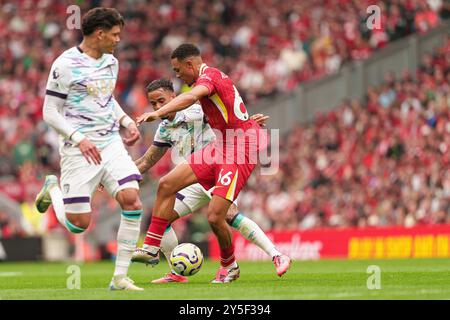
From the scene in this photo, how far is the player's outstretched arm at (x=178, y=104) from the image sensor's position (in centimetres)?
1086

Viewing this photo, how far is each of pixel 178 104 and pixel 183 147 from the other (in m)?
2.14

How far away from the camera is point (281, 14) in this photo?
3083 centimetres

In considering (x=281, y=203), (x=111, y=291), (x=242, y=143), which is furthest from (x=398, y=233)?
(x=111, y=291)

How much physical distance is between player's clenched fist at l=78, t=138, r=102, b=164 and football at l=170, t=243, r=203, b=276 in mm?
2484

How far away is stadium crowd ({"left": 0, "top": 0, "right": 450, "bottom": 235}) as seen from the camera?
23.2 meters

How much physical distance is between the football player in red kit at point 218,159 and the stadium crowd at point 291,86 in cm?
935

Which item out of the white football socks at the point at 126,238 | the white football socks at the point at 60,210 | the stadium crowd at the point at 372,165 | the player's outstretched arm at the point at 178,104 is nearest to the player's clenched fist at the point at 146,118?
A: the player's outstretched arm at the point at 178,104

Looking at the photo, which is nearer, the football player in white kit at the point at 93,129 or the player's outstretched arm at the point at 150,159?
the football player in white kit at the point at 93,129

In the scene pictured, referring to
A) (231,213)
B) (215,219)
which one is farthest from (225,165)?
(231,213)

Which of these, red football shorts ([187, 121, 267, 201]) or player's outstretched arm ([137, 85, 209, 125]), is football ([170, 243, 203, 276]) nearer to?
red football shorts ([187, 121, 267, 201])

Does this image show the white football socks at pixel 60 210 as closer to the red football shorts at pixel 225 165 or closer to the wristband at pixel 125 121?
the wristband at pixel 125 121

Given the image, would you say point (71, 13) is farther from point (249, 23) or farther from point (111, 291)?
point (111, 291)

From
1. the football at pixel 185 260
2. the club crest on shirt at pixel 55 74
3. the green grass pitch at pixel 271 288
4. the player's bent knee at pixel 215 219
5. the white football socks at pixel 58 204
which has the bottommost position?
the green grass pitch at pixel 271 288
